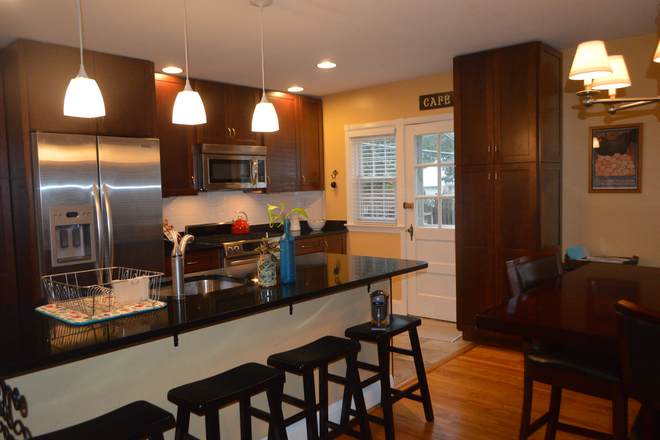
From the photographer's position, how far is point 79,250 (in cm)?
354

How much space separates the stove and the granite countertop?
1.69 meters

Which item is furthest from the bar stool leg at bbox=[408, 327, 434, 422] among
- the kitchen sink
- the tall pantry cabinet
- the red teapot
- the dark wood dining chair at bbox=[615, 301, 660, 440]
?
the red teapot

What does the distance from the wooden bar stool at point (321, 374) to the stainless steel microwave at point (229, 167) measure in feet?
8.91

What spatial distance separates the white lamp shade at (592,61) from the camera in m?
2.05

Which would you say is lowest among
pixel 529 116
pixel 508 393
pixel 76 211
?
pixel 508 393

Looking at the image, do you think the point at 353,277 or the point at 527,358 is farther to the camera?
the point at 353,277

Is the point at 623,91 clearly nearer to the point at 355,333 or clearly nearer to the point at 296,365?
the point at 355,333

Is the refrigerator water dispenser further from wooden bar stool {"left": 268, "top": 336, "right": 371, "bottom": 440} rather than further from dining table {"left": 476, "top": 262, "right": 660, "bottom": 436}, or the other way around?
dining table {"left": 476, "top": 262, "right": 660, "bottom": 436}

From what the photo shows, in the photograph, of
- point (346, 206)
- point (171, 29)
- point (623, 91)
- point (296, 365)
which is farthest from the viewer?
point (346, 206)

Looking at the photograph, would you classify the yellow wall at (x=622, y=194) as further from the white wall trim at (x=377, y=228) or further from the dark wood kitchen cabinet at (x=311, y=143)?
the dark wood kitchen cabinet at (x=311, y=143)

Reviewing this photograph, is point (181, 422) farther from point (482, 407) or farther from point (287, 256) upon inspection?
point (482, 407)

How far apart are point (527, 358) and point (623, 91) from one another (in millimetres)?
2727

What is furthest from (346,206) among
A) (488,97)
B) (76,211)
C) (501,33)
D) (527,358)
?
(527,358)

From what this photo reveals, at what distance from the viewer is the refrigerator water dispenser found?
3412 mm
